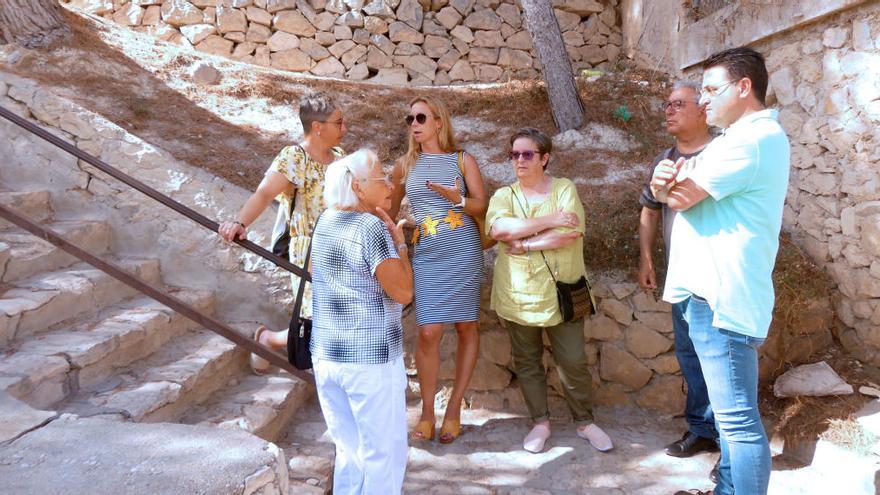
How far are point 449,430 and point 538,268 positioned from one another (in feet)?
3.30

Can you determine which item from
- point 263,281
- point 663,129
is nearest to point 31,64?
point 263,281

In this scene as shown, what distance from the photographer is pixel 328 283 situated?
7.27ft

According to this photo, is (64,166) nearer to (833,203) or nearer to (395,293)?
(395,293)

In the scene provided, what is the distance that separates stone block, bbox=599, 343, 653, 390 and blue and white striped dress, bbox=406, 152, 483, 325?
3.45 ft

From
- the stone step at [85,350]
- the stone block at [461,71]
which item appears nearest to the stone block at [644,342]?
the stone step at [85,350]

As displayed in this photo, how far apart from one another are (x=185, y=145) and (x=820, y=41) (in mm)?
4408

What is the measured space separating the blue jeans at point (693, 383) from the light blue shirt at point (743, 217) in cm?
76

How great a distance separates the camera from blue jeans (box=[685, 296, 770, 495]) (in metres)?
2.15

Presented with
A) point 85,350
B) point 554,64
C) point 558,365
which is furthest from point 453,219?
point 554,64

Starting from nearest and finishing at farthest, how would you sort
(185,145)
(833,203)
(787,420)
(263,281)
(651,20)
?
(787,420)
(833,203)
(263,281)
(185,145)
(651,20)

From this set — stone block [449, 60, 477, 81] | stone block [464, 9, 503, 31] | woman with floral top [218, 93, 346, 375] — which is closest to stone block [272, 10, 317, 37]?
Result: stone block [449, 60, 477, 81]

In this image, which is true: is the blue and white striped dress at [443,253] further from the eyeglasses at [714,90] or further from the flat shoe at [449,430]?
the eyeglasses at [714,90]

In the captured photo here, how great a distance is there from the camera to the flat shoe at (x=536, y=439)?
3.24 metres

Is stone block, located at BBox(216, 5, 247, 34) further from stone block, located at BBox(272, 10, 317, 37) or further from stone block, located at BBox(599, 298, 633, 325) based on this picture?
stone block, located at BBox(599, 298, 633, 325)
